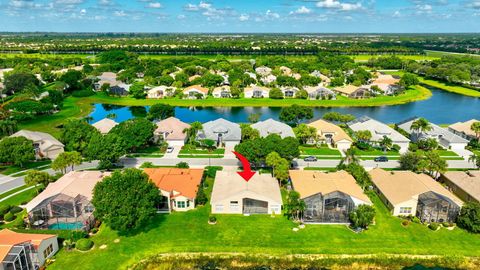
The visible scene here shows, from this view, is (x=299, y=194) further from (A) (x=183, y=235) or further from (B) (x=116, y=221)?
(B) (x=116, y=221)

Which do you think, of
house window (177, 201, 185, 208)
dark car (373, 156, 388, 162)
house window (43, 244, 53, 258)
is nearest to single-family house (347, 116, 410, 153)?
dark car (373, 156, 388, 162)

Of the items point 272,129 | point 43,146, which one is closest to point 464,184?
point 272,129

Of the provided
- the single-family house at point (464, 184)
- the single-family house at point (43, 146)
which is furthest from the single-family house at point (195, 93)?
the single-family house at point (464, 184)

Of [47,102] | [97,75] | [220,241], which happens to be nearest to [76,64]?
[97,75]

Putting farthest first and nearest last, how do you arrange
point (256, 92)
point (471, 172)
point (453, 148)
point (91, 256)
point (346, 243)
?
point (256, 92), point (453, 148), point (471, 172), point (346, 243), point (91, 256)

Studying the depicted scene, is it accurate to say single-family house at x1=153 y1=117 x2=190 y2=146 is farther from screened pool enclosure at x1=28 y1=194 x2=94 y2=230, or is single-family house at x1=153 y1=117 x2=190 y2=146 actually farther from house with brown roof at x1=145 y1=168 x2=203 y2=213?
screened pool enclosure at x1=28 y1=194 x2=94 y2=230
